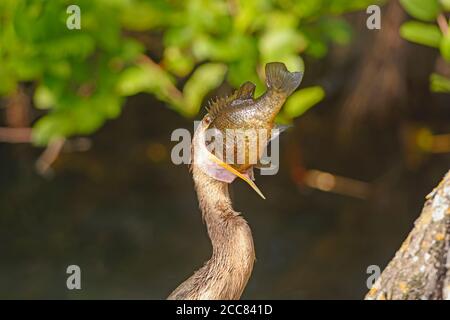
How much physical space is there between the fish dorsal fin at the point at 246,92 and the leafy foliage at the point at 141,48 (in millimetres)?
1209

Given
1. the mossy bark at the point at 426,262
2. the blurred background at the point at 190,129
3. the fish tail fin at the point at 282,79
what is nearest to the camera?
the fish tail fin at the point at 282,79

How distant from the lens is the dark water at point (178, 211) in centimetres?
336

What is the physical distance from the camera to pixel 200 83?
2594mm

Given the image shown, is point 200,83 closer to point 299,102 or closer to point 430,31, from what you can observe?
point 299,102

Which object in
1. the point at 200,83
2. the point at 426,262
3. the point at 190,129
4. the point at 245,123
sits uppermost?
the point at 190,129

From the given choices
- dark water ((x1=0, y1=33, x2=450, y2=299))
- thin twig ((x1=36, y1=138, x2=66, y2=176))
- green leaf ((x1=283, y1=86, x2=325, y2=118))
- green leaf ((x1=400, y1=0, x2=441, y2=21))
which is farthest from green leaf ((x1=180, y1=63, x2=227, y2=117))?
thin twig ((x1=36, y1=138, x2=66, y2=176))

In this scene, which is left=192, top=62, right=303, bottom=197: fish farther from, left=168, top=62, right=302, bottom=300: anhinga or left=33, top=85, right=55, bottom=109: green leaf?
left=33, top=85, right=55, bottom=109: green leaf

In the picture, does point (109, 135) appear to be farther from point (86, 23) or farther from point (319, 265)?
point (86, 23)

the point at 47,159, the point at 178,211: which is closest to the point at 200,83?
the point at 178,211

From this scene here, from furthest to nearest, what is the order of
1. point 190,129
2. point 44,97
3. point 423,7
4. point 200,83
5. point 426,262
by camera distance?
point 190,129, point 44,97, point 200,83, point 423,7, point 426,262

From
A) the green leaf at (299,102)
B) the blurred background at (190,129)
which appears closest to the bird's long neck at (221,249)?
the green leaf at (299,102)

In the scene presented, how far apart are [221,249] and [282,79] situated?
0.70 ft

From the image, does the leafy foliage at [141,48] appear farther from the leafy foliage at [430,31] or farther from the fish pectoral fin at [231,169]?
the fish pectoral fin at [231,169]

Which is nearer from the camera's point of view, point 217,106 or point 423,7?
point 217,106
